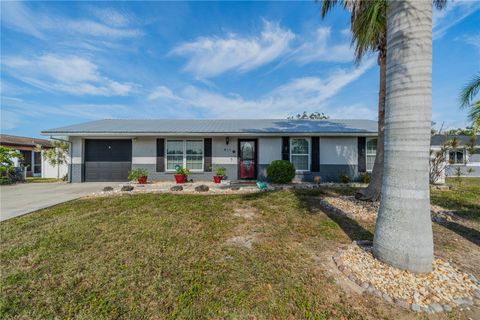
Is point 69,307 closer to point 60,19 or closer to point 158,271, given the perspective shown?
point 158,271

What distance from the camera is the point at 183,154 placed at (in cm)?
1128

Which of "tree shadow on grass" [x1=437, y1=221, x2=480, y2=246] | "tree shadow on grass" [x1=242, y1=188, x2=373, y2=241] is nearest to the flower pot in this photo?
"tree shadow on grass" [x1=242, y1=188, x2=373, y2=241]

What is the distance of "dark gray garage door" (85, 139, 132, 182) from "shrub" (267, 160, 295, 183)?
25.4 feet

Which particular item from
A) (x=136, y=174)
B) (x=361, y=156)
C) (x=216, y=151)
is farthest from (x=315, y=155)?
(x=136, y=174)

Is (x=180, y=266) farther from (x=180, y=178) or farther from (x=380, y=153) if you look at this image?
(x=180, y=178)

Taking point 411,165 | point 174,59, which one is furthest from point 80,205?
point 174,59

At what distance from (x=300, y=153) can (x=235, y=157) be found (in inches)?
136

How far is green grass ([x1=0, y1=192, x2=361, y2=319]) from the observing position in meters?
2.24

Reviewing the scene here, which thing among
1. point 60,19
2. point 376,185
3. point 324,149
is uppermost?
point 60,19

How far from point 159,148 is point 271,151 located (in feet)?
19.7

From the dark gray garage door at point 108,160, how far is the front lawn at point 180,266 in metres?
6.21

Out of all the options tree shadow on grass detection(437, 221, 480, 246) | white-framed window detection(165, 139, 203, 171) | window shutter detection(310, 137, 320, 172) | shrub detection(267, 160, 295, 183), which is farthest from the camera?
white-framed window detection(165, 139, 203, 171)

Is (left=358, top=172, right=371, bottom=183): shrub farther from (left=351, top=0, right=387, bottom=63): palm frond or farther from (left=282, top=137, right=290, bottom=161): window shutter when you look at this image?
(left=351, top=0, right=387, bottom=63): palm frond

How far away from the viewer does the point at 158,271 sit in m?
2.90
